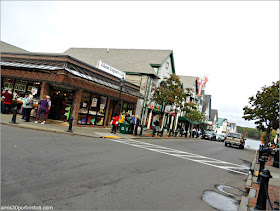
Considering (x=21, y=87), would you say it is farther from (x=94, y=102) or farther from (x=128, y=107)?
(x=128, y=107)

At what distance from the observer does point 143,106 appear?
26.8 metres

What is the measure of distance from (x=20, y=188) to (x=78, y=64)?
13.6 meters

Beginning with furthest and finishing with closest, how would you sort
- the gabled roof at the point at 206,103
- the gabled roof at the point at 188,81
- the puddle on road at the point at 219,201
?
1. the gabled roof at the point at 206,103
2. the gabled roof at the point at 188,81
3. the puddle on road at the point at 219,201

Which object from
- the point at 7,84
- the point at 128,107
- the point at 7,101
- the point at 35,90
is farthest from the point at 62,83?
the point at 128,107

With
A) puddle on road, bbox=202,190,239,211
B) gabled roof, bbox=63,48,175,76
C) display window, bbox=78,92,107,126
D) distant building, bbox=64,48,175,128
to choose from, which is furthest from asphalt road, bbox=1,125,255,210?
gabled roof, bbox=63,48,175,76

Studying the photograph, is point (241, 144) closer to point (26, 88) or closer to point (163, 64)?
point (163, 64)

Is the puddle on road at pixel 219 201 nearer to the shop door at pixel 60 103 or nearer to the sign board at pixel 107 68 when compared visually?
the shop door at pixel 60 103

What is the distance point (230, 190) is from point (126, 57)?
84.3ft

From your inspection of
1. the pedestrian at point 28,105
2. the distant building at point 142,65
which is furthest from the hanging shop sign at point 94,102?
the pedestrian at point 28,105

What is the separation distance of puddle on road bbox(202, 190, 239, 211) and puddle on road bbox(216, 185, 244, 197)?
548 millimetres

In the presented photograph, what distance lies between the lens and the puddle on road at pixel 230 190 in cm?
611

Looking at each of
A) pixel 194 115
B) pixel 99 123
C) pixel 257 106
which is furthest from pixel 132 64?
pixel 257 106

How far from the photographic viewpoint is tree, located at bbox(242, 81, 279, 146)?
25719 millimetres

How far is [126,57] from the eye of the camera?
29.8m
